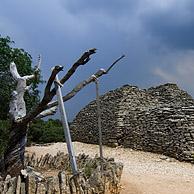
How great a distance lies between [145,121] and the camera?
61.4 ft

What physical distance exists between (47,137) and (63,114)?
52.9 feet

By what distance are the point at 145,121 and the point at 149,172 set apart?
6.32m

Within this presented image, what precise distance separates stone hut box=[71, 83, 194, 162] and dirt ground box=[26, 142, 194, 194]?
544mm

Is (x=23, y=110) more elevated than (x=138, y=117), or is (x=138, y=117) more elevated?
(x=138, y=117)

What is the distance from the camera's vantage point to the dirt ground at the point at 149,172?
30.9 ft

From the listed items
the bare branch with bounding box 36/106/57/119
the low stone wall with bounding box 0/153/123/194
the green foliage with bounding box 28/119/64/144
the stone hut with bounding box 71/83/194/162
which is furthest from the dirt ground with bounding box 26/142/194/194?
the green foliage with bounding box 28/119/64/144

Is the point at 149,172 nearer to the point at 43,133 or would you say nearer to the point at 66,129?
the point at 66,129

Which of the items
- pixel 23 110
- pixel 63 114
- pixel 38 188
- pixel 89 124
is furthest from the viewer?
pixel 89 124

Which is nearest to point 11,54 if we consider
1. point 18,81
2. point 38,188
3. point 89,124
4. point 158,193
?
point 89,124

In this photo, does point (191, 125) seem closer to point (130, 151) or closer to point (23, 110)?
point (130, 151)

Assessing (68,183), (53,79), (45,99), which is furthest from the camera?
(45,99)

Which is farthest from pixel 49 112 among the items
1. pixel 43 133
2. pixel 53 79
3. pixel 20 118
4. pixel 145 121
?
pixel 43 133

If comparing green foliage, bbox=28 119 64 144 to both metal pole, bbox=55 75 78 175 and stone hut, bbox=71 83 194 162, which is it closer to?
stone hut, bbox=71 83 194 162

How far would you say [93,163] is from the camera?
31.3 feet
